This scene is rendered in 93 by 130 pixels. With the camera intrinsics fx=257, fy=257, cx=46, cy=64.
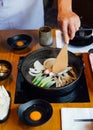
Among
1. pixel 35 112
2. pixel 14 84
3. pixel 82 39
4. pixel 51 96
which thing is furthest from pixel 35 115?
pixel 82 39

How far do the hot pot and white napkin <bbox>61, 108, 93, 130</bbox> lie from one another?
91mm

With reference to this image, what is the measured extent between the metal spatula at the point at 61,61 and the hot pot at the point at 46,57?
75 mm

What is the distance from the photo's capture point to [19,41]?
1.54m

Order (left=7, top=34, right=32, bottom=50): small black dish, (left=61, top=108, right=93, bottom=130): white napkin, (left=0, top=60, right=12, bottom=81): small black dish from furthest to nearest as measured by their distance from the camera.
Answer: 1. (left=7, top=34, right=32, bottom=50): small black dish
2. (left=0, top=60, right=12, bottom=81): small black dish
3. (left=61, top=108, right=93, bottom=130): white napkin

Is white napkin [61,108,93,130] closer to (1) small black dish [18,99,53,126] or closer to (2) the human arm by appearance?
(1) small black dish [18,99,53,126]

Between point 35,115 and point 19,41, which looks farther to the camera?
point 19,41

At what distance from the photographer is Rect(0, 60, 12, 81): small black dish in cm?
125

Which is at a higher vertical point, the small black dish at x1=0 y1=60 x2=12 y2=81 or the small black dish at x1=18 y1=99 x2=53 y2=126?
the small black dish at x1=0 y1=60 x2=12 y2=81

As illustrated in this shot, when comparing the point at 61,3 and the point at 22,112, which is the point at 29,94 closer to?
the point at 22,112

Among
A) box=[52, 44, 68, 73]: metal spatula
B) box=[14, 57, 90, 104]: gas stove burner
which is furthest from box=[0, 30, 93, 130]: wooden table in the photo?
box=[52, 44, 68, 73]: metal spatula

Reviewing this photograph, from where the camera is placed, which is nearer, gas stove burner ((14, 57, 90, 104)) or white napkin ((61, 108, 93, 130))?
white napkin ((61, 108, 93, 130))

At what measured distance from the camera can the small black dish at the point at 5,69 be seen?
1250 millimetres

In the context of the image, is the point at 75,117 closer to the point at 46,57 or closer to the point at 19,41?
the point at 46,57

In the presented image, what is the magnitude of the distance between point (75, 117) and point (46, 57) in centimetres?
43
